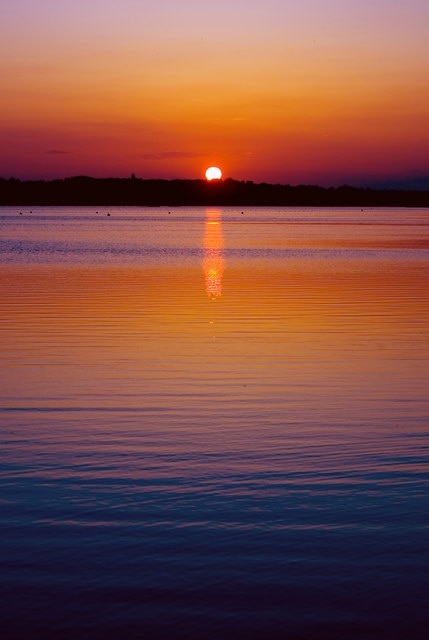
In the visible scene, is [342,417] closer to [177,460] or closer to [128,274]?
[177,460]

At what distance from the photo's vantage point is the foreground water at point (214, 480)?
602 cm

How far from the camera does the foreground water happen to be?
6020mm

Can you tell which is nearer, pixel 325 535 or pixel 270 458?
pixel 325 535

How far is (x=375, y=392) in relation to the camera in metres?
13.0

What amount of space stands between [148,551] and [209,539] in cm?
50

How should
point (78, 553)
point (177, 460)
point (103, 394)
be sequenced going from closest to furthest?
1. point (78, 553)
2. point (177, 460)
3. point (103, 394)

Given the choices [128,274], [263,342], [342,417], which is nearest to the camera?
[342,417]

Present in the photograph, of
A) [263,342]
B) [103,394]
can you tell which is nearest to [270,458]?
[103,394]

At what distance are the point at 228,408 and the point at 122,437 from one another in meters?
1.99

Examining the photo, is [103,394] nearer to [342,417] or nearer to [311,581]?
[342,417]

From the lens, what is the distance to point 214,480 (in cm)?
865

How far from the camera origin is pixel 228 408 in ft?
38.9

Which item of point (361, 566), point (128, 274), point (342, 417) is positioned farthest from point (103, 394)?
point (128, 274)

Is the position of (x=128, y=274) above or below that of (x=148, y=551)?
below
